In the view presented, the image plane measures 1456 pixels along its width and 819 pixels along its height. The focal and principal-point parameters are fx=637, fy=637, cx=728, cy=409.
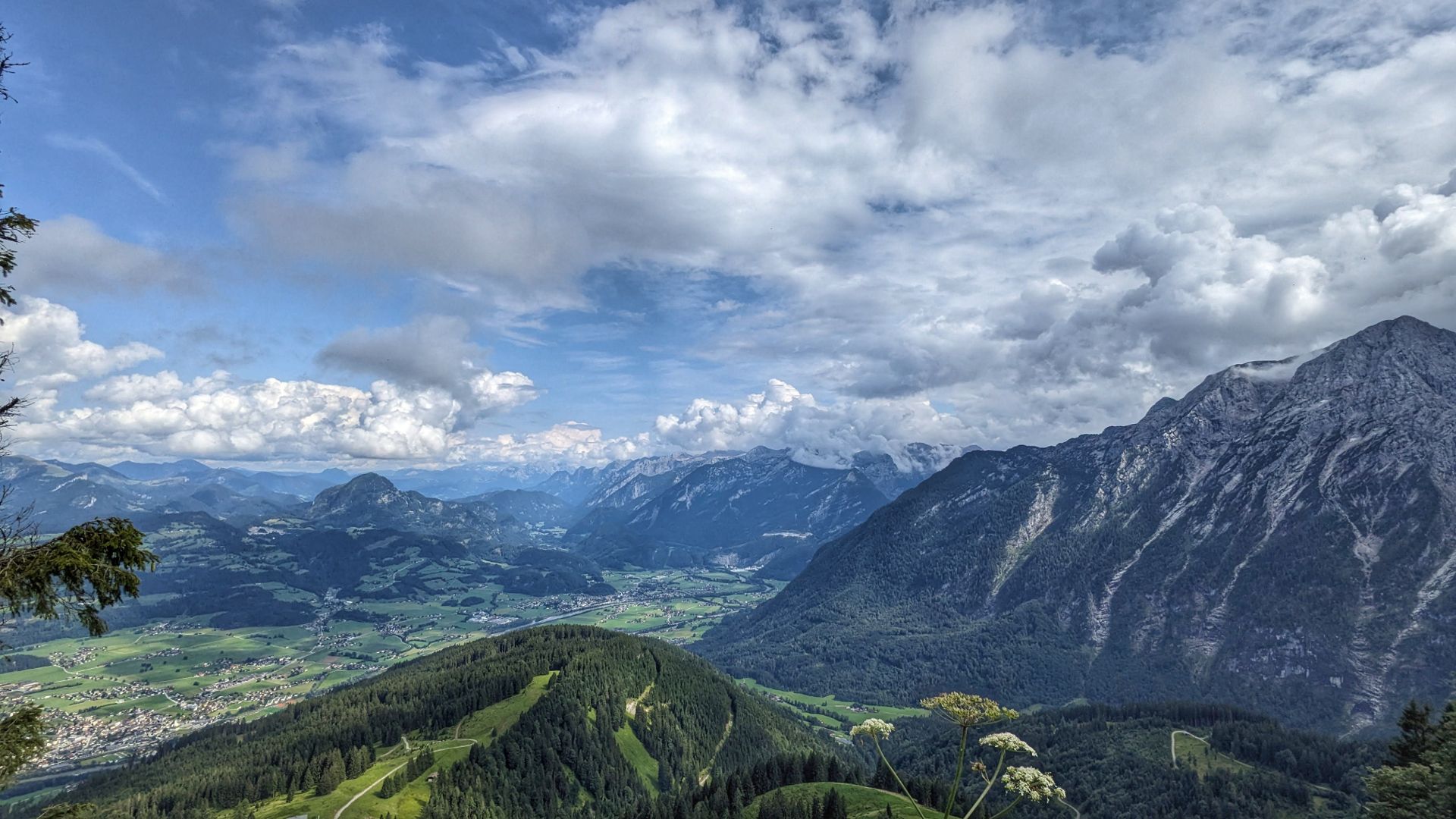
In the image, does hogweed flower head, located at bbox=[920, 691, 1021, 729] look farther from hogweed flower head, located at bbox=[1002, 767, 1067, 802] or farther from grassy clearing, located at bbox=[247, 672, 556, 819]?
grassy clearing, located at bbox=[247, 672, 556, 819]

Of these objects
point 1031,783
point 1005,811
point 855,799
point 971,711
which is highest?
point 1005,811

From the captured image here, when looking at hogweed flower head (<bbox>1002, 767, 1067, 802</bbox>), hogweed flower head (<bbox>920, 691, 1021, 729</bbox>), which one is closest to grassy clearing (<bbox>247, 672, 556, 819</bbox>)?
hogweed flower head (<bbox>920, 691, 1021, 729</bbox>)

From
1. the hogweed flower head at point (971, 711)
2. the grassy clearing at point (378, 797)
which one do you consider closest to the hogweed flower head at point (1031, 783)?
the hogweed flower head at point (971, 711)

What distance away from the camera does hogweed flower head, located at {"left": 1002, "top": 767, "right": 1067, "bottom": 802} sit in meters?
28.2

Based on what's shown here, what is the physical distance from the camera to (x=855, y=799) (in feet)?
465

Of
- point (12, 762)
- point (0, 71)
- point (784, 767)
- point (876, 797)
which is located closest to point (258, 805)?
point (784, 767)

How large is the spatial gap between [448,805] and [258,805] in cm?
4681

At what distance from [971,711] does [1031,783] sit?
4.13 metres

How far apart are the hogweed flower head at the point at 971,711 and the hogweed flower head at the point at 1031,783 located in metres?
2.15

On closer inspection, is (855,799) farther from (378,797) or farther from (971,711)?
(971,711)

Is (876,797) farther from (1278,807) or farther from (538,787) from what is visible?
(1278,807)

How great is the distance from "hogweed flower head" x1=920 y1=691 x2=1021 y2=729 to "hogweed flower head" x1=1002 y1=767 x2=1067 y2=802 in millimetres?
2154

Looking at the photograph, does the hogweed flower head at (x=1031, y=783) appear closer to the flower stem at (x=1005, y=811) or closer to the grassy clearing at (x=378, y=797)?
the flower stem at (x=1005, y=811)

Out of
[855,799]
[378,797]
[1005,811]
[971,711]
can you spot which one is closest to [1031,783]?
[971,711]
